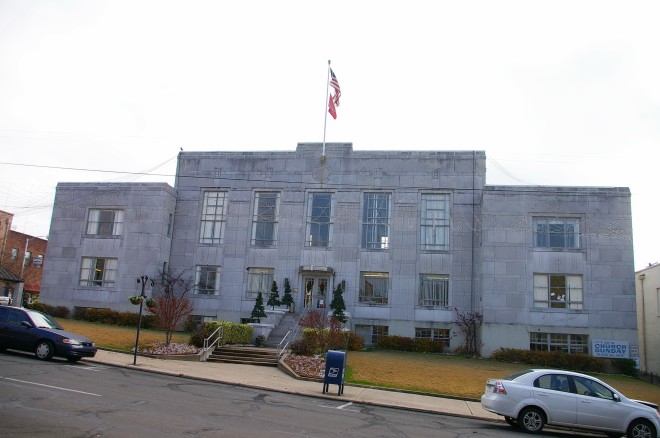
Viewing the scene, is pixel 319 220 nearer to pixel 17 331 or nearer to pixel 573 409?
pixel 17 331

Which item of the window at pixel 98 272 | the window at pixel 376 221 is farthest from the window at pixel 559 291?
the window at pixel 98 272

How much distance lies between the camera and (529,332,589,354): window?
30203 mm

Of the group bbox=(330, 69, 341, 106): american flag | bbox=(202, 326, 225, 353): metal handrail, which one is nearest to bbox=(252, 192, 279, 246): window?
bbox=(330, 69, 341, 106): american flag

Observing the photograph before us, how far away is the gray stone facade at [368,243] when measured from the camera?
30.7 meters

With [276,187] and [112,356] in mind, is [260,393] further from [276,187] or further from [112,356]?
[276,187]

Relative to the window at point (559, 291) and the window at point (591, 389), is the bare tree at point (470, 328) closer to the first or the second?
the window at point (559, 291)

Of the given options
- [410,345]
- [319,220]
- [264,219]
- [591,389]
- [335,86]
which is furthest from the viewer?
[264,219]

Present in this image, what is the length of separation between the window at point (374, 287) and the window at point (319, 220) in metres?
3.19

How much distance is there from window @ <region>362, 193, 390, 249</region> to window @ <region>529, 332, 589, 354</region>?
31.8ft

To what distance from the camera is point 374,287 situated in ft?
111

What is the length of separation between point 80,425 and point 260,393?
672cm

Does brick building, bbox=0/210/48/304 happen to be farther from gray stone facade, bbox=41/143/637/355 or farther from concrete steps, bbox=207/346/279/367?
concrete steps, bbox=207/346/279/367

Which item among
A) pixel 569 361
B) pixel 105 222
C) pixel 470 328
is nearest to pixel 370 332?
pixel 470 328

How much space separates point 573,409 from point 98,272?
100ft
